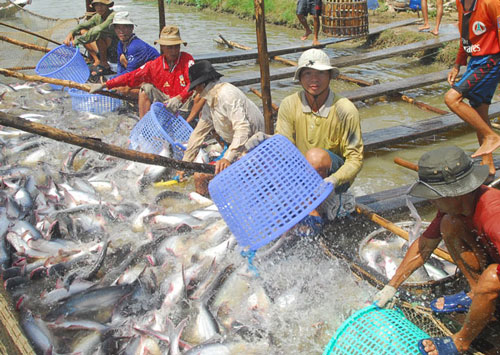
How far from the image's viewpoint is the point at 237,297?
3553 mm

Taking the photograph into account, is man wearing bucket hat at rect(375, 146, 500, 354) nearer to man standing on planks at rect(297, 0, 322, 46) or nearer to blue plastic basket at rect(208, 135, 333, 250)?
blue plastic basket at rect(208, 135, 333, 250)

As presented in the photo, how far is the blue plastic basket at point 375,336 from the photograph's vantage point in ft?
8.21

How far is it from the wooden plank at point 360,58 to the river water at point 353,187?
43cm

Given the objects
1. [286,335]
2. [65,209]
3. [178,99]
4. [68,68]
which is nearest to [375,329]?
[286,335]

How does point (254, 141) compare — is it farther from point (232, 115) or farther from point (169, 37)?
point (169, 37)

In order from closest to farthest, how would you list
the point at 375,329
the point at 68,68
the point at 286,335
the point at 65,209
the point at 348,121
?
1. the point at 375,329
2. the point at 286,335
3. the point at 348,121
4. the point at 65,209
5. the point at 68,68

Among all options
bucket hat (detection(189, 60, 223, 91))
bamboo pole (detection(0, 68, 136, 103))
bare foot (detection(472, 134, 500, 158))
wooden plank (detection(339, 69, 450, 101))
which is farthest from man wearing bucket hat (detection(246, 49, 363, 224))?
wooden plank (detection(339, 69, 450, 101))

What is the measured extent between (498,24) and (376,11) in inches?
481

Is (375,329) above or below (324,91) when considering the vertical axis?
below

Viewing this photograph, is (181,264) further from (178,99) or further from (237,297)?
(178,99)

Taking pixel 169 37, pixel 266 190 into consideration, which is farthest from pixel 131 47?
pixel 266 190

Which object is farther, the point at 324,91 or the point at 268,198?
the point at 324,91

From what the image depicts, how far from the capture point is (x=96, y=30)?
26.8ft

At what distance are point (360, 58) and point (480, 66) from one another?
5404mm
